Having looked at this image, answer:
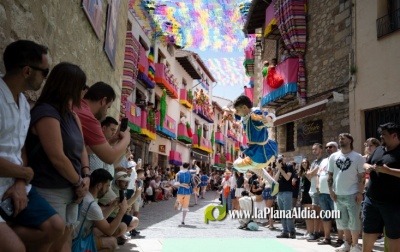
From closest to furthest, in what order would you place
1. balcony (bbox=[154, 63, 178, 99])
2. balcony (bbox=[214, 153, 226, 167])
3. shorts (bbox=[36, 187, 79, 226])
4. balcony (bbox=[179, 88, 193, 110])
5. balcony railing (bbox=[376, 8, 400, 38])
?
shorts (bbox=[36, 187, 79, 226]) → balcony railing (bbox=[376, 8, 400, 38]) → balcony (bbox=[154, 63, 178, 99]) → balcony (bbox=[179, 88, 193, 110]) → balcony (bbox=[214, 153, 226, 167])

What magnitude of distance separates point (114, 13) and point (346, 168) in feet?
16.5

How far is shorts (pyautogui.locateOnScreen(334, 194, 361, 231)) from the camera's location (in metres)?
5.28

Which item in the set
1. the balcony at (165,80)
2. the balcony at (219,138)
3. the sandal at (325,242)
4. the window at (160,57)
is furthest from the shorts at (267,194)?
the balcony at (219,138)

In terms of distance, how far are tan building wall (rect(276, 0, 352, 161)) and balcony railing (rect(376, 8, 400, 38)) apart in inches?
38.3

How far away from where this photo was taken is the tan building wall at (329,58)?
9602mm

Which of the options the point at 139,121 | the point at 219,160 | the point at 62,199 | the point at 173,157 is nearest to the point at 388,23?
the point at 62,199

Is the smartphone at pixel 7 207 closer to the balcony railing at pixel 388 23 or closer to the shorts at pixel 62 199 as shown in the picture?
the shorts at pixel 62 199

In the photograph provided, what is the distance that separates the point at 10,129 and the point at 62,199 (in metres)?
0.60

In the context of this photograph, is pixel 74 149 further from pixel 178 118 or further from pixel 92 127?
pixel 178 118

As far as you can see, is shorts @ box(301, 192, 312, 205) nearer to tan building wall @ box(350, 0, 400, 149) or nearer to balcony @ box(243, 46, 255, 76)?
tan building wall @ box(350, 0, 400, 149)

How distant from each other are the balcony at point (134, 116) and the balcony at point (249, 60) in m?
6.73

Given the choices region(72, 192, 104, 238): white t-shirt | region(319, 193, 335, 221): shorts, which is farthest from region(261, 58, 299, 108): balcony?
region(72, 192, 104, 238): white t-shirt

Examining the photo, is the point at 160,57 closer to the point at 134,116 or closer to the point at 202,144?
the point at 134,116

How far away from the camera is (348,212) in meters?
5.43
